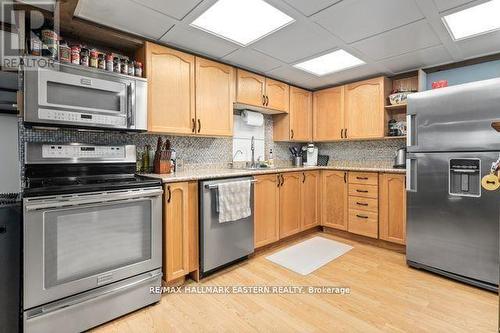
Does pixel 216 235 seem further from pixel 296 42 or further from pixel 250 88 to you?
pixel 296 42

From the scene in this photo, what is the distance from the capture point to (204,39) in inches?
86.3

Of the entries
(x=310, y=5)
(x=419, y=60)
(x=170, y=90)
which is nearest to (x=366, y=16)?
(x=310, y=5)

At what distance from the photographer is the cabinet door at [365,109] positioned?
10.3 feet

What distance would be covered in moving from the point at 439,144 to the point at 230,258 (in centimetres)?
218

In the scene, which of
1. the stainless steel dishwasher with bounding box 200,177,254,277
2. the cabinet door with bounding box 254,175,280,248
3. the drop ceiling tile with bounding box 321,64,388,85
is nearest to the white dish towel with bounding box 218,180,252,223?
the stainless steel dishwasher with bounding box 200,177,254,277

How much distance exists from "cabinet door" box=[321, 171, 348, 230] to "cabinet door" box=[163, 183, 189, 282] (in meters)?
2.14

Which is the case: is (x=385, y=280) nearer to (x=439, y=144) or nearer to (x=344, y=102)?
(x=439, y=144)

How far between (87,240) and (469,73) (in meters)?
3.96

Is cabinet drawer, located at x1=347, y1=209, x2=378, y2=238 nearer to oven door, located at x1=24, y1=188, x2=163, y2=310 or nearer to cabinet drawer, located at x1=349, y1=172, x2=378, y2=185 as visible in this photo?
cabinet drawer, located at x1=349, y1=172, x2=378, y2=185

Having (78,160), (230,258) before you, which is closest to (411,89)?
(230,258)

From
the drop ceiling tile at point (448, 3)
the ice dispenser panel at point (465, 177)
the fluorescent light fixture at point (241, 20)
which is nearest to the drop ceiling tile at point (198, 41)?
the fluorescent light fixture at point (241, 20)

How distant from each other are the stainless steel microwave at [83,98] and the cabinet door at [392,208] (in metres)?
2.68

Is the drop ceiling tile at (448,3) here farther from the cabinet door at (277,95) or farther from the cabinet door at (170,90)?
the cabinet door at (170,90)

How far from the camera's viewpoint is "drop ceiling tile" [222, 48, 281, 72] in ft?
8.20
